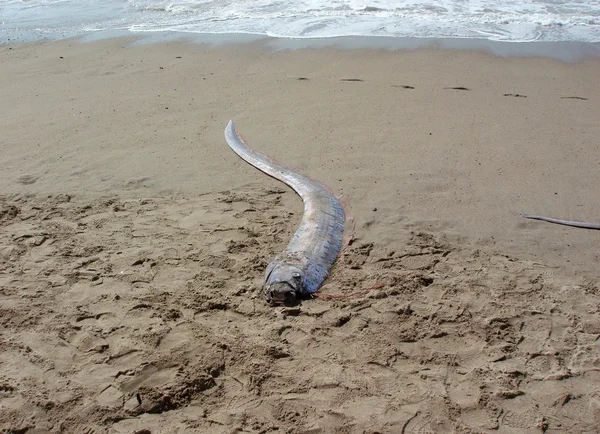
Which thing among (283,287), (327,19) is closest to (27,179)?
(283,287)

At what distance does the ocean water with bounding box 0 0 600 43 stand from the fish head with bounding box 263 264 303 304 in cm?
732

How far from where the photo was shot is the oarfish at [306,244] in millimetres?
3674

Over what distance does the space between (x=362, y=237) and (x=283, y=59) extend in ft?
16.8

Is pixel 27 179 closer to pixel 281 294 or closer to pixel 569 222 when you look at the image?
pixel 281 294

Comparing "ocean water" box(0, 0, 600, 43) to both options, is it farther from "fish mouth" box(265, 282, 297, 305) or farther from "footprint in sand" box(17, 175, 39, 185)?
"fish mouth" box(265, 282, 297, 305)

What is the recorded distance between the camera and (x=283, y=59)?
8.59 m

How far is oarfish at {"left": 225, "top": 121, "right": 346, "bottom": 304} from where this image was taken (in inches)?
145

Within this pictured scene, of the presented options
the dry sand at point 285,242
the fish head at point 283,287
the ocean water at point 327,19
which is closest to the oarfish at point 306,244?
the fish head at point 283,287

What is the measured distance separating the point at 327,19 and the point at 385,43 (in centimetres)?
239

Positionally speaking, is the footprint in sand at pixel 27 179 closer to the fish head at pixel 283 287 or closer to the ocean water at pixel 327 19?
the fish head at pixel 283 287

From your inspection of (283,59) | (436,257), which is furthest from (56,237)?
(283,59)

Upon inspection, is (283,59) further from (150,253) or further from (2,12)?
(2,12)

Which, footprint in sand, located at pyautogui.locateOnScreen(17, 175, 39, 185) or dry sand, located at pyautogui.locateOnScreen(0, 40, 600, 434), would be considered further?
footprint in sand, located at pyautogui.locateOnScreen(17, 175, 39, 185)

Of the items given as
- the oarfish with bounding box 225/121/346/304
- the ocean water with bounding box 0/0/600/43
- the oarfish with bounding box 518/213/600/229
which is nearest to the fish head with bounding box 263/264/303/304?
the oarfish with bounding box 225/121/346/304
